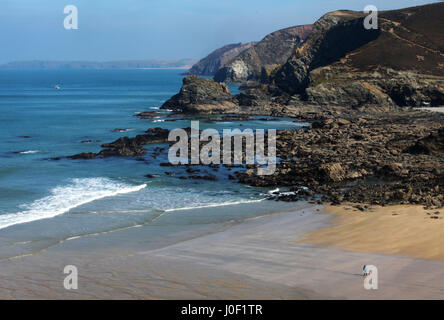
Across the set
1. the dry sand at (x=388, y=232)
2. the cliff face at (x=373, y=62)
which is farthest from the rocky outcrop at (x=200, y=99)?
the dry sand at (x=388, y=232)

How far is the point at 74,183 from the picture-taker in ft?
102

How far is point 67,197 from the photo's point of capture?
27.3 meters

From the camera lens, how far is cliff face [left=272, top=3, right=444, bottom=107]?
255 ft

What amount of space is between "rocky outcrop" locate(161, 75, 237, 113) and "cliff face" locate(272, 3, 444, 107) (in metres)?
13.7

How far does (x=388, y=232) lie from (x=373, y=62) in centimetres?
7739

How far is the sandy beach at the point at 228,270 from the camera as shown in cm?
1362

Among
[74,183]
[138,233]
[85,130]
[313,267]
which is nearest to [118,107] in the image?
[85,130]
